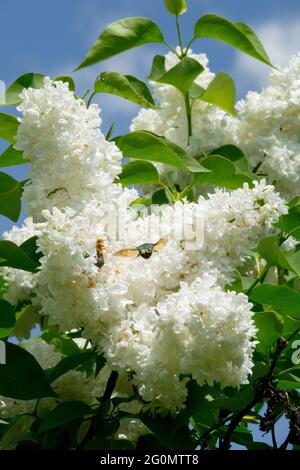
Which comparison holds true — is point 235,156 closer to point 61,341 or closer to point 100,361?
point 61,341

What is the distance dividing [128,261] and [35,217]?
259 mm

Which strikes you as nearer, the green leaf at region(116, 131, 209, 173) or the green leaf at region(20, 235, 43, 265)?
the green leaf at region(20, 235, 43, 265)

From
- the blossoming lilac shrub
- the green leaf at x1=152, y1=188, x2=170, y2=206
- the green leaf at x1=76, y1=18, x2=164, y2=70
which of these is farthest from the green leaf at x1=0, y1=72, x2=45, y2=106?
the green leaf at x1=152, y1=188, x2=170, y2=206

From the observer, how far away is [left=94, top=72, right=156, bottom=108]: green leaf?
2.49 m

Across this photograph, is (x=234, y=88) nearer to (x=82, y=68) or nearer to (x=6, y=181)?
(x=82, y=68)

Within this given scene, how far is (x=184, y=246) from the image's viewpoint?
213 cm

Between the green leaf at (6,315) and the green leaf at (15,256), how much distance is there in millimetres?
116

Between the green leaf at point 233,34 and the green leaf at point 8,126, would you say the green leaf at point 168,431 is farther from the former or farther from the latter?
the green leaf at point 233,34

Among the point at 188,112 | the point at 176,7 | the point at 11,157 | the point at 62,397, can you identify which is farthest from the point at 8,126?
the point at 176,7

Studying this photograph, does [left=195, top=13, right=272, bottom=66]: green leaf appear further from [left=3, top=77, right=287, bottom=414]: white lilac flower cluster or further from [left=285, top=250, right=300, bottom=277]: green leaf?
[left=3, top=77, right=287, bottom=414]: white lilac flower cluster

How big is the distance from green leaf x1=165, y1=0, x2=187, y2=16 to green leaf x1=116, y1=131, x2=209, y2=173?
92cm

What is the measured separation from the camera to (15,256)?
216cm

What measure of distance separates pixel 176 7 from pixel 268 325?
150 centimetres

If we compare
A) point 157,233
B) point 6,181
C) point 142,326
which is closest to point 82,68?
point 6,181
